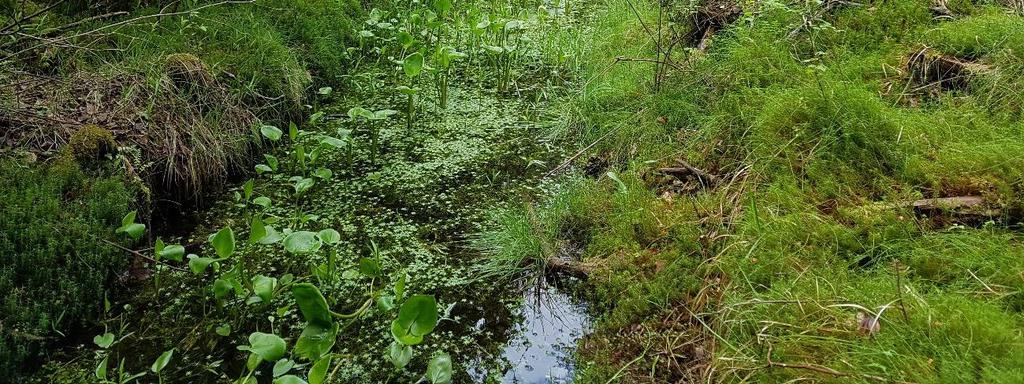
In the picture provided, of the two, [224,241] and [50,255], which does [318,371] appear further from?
[50,255]

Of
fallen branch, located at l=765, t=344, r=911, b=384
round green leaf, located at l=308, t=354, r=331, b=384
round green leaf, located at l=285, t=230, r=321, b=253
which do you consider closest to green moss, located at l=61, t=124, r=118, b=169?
round green leaf, located at l=285, t=230, r=321, b=253

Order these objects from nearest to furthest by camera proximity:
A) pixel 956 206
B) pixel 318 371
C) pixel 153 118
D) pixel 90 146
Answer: pixel 318 371
pixel 956 206
pixel 90 146
pixel 153 118

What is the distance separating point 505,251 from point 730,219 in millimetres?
832

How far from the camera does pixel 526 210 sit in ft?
9.52

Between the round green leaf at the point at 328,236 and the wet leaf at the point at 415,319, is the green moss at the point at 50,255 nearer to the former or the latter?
the round green leaf at the point at 328,236

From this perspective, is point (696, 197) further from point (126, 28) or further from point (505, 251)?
point (126, 28)

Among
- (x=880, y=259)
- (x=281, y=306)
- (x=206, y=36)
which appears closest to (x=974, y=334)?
(x=880, y=259)

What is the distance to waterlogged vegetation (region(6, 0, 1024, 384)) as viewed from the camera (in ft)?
6.31

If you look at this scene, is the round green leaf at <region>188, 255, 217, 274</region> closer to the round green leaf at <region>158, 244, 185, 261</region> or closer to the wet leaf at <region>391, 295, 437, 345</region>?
the round green leaf at <region>158, 244, 185, 261</region>

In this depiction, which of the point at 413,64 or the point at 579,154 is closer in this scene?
the point at 579,154

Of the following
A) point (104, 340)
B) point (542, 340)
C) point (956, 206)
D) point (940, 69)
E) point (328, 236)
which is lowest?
point (542, 340)

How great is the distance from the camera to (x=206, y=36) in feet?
12.1

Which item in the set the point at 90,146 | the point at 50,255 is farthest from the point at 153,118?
the point at 50,255

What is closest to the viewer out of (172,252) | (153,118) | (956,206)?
(956,206)
